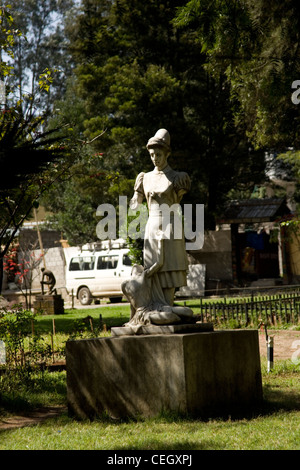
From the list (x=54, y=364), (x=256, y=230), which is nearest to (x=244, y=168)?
(x=256, y=230)

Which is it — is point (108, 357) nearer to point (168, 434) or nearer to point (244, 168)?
point (168, 434)

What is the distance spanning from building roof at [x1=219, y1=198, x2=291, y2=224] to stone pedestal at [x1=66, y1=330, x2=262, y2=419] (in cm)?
2034

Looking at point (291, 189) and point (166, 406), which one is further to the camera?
point (291, 189)

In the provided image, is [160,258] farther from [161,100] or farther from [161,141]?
[161,100]

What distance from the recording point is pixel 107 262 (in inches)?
1019

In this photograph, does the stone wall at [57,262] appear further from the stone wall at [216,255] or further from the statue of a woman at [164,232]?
the statue of a woman at [164,232]

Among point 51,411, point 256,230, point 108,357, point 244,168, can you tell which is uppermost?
point 244,168

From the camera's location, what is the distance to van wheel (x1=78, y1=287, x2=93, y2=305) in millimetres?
26328

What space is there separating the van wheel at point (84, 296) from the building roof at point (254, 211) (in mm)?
6912

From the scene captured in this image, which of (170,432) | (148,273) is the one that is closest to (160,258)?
(148,273)

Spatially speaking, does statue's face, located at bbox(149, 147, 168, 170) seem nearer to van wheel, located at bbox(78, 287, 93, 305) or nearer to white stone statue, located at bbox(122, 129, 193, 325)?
white stone statue, located at bbox(122, 129, 193, 325)

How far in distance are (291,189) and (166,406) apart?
104 ft

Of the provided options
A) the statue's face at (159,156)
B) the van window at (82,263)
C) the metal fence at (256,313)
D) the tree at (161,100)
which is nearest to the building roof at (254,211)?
the tree at (161,100)

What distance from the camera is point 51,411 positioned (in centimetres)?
791
